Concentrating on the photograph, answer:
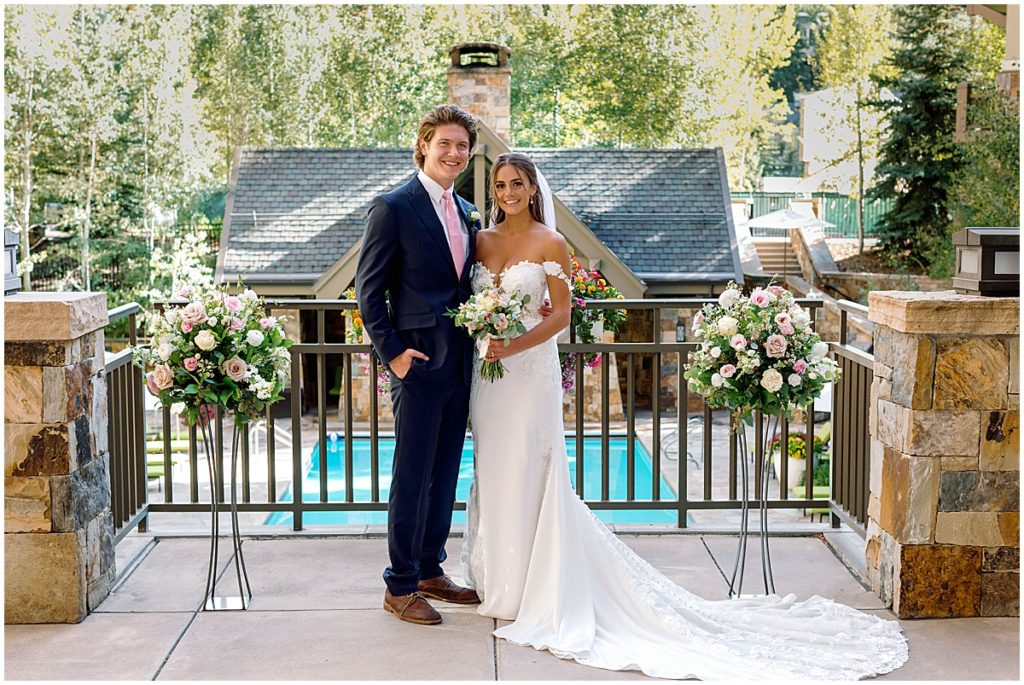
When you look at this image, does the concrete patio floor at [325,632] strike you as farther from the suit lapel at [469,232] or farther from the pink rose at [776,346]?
the suit lapel at [469,232]

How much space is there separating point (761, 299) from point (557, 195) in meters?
12.2

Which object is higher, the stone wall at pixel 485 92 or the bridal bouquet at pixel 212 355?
the stone wall at pixel 485 92

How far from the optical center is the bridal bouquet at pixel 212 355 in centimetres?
371

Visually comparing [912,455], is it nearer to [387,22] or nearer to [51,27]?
[51,27]

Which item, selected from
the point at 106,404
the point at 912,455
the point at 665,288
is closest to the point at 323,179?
the point at 665,288

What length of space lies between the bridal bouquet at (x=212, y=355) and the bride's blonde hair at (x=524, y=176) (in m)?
0.91

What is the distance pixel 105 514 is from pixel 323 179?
504 inches

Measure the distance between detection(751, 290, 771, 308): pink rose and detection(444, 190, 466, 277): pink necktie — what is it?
1029 millimetres

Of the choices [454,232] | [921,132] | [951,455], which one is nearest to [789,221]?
[921,132]

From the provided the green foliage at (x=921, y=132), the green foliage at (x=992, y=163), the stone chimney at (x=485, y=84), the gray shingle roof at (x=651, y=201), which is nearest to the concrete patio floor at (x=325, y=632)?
the gray shingle roof at (x=651, y=201)

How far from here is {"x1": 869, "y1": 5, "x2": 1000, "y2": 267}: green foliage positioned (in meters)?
21.3

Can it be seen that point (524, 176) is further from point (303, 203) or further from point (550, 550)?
point (303, 203)

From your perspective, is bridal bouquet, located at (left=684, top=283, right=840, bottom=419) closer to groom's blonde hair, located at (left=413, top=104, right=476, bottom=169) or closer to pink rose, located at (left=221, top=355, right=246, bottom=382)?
groom's blonde hair, located at (left=413, top=104, right=476, bottom=169)

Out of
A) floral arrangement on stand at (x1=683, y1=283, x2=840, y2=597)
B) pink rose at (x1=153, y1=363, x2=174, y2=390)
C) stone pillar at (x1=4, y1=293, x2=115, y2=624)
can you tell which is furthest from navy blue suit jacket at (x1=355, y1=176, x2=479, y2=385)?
stone pillar at (x1=4, y1=293, x2=115, y2=624)
